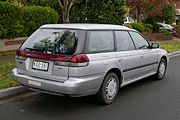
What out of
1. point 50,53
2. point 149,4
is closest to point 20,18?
point 50,53

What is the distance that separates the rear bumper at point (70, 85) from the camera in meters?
5.25

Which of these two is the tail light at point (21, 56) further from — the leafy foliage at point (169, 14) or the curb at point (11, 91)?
the leafy foliage at point (169, 14)

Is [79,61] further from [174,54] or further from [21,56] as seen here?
[174,54]

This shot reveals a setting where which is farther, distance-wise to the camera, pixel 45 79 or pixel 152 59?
pixel 152 59

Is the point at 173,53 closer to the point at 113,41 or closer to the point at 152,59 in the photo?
the point at 152,59

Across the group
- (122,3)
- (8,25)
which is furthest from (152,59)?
(122,3)

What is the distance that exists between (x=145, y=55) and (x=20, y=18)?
6.57 meters

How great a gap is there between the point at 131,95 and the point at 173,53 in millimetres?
8678

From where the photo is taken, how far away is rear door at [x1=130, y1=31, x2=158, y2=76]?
7.10m

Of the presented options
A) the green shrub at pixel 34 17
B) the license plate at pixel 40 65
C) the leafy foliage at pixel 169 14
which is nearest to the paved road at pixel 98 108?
the license plate at pixel 40 65

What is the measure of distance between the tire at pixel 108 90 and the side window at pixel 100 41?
1.73 feet

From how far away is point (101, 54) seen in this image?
18.9ft

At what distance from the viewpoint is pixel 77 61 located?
530 centimetres

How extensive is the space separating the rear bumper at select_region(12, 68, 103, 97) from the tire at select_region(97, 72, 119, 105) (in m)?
0.20
